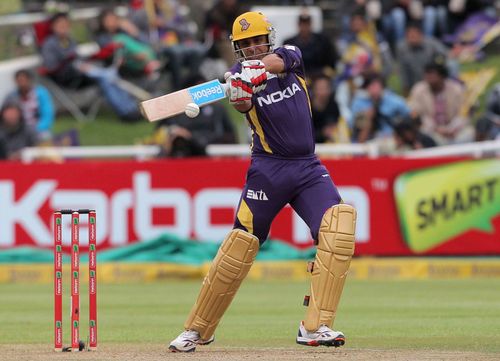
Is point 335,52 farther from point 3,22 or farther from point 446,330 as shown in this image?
point 446,330

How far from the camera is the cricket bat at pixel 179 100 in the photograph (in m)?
7.83

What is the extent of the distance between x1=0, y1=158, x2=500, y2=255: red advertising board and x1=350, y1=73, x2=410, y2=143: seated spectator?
1618mm

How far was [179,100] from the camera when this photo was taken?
794 cm

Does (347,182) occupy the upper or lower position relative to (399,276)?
upper

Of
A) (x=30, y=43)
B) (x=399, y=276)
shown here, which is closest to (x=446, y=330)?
(x=399, y=276)

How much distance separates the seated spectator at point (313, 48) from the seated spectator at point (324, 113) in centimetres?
114

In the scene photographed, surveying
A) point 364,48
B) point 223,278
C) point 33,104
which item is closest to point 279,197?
point 223,278

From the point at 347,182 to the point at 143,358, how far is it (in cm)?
825

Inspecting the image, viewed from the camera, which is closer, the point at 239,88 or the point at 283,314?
the point at 239,88

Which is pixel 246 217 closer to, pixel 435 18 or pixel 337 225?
pixel 337 225

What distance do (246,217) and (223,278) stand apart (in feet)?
1.33

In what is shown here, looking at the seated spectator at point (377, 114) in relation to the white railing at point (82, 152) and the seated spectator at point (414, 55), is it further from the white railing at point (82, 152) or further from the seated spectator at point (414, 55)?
the white railing at point (82, 152)

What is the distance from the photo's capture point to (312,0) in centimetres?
2359

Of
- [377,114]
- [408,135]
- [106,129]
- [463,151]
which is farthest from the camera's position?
[106,129]
